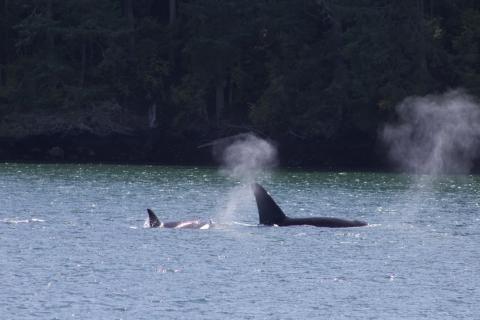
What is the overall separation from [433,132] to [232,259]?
56.5 meters

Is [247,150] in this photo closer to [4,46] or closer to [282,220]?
[4,46]

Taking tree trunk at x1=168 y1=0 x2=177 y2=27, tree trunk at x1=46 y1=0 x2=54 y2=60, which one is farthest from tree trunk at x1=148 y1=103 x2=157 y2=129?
tree trunk at x1=46 y1=0 x2=54 y2=60

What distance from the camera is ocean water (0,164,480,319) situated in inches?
1249

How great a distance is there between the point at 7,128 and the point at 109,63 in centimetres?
904

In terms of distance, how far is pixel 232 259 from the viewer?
129ft

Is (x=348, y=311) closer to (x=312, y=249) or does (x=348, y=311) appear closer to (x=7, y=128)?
(x=312, y=249)

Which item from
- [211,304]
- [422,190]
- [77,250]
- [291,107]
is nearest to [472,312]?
[211,304]

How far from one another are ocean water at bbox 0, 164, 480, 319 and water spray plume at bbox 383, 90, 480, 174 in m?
26.4

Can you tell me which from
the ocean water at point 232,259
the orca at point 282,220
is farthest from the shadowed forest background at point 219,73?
the orca at point 282,220

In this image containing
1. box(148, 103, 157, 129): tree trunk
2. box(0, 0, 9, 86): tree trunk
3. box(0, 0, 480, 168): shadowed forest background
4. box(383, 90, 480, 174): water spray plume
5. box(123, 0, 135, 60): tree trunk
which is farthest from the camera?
box(0, 0, 9, 86): tree trunk

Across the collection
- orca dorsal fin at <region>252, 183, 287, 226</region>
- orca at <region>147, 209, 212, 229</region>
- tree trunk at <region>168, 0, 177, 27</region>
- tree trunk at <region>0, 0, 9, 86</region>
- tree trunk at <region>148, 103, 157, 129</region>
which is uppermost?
tree trunk at <region>168, 0, 177, 27</region>

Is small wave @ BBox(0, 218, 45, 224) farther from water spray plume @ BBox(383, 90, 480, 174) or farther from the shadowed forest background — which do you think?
the shadowed forest background

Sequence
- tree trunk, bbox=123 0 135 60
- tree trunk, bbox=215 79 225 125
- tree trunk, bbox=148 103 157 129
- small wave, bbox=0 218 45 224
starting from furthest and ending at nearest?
tree trunk, bbox=148 103 157 129
tree trunk, bbox=123 0 135 60
tree trunk, bbox=215 79 225 125
small wave, bbox=0 218 45 224

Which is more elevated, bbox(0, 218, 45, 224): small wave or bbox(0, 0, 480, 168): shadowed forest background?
bbox(0, 0, 480, 168): shadowed forest background
